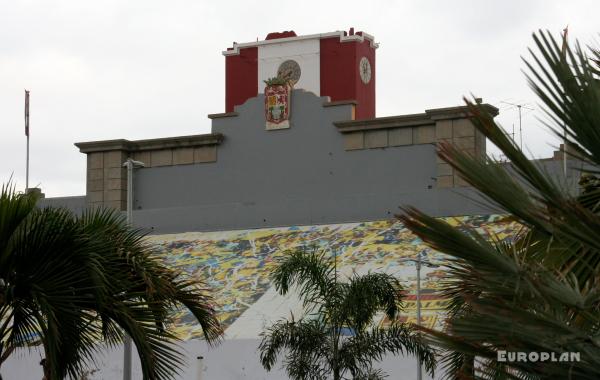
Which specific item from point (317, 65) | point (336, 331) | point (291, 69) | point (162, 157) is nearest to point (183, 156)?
point (162, 157)

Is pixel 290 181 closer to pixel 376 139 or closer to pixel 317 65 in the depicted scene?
pixel 376 139

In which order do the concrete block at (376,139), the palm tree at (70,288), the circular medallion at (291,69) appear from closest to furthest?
1. the palm tree at (70,288)
2. the concrete block at (376,139)
3. the circular medallion at (291,69)

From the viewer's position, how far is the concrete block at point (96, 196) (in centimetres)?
4553

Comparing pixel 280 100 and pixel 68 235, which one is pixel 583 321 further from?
pixel 280 100

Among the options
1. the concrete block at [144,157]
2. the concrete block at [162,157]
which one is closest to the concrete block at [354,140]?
the concrete block at [162,157]

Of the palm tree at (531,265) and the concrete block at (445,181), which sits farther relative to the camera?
the concrete block at (445,181)

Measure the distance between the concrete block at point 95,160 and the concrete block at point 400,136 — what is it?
39.7 ft

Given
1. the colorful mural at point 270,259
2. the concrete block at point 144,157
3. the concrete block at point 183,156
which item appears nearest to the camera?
the colorful mural at point 270,259

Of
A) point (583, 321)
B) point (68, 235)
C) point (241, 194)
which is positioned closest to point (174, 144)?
point (241, 194)

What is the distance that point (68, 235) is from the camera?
1049 centimetres

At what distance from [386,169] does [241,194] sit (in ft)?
20.4

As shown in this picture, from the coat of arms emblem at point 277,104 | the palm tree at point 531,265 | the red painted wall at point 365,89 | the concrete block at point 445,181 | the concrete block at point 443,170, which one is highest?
the red painted wall at point 365,89

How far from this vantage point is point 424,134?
4088 cm

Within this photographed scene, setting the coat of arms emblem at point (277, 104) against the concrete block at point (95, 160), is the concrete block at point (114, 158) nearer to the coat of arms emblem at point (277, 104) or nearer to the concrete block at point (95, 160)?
the concrete block at point (95, 160)
